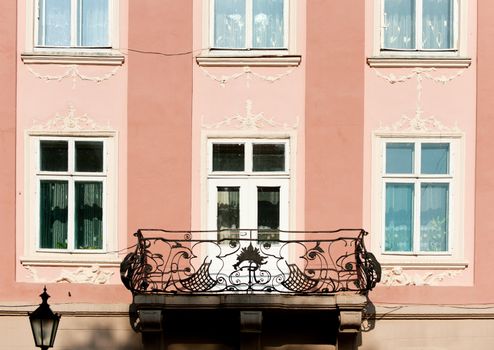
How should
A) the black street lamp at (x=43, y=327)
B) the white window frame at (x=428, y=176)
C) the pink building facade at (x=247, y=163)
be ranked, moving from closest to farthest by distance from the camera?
the black street lamp at (x=43, y=327)
the pink building facade at (x=247, y=163)
the white window frame at (x=428, y=176)

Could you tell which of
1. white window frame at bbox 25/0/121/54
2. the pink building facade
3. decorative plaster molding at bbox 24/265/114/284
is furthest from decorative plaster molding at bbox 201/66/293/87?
decorative plaster molding at bbox 24/265/114/284

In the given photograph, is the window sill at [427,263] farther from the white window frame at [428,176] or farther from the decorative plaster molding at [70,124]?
the decorative plaster molding at [70,124]

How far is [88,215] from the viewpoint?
522 inches

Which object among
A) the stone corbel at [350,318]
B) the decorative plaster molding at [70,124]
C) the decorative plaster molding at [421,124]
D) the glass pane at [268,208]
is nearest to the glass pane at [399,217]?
the decorative plaster molding at [421,124]

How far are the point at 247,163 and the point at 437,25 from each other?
3025mm

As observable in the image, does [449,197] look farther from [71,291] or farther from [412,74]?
[71,291]

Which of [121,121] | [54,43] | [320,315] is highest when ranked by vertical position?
[54,43]

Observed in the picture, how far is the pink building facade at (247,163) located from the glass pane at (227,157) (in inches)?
1.1

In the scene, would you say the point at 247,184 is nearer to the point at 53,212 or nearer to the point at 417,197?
the point at 417,197

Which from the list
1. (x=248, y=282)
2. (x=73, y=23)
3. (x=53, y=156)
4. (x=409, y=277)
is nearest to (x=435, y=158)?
(x=409, y=277)

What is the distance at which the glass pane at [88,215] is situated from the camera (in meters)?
13.2

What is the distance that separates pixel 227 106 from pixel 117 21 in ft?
5.88

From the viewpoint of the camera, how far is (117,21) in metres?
13.3

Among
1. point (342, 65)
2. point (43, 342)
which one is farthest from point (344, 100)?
point (43, 342)
